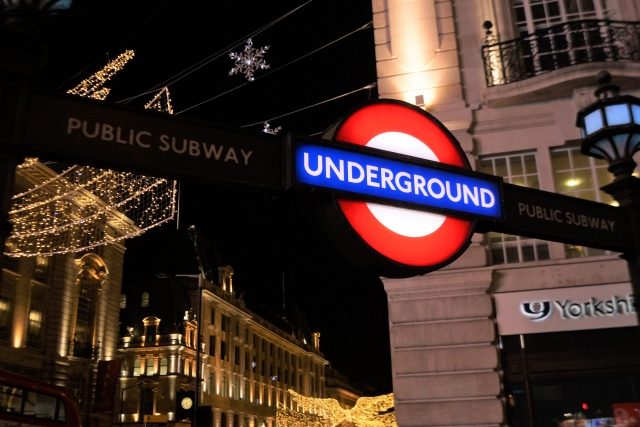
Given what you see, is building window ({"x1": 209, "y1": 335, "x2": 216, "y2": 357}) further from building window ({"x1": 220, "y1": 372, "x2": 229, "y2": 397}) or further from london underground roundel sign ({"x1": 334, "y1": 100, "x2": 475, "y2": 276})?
london underground roundel sign ({"x1": 334, "y1": 100, "x2": 475, "y2": 276})

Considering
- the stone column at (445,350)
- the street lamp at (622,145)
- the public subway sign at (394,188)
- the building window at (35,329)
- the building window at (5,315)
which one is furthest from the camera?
the building window at (35,329)

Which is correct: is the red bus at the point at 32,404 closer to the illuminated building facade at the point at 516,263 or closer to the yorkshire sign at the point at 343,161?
the illuminated building facade at the point at 516,263

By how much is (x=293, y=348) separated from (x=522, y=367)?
85124 mm

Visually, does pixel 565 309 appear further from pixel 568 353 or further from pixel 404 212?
pixel 404 212

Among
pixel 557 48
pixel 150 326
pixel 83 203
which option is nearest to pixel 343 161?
pixel 557 48

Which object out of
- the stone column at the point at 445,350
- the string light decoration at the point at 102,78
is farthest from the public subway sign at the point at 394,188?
the string light decoration at the point at 102,78

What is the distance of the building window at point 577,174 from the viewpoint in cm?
1111

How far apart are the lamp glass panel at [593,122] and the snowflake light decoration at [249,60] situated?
7361mm

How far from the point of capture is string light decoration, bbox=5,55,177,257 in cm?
1523

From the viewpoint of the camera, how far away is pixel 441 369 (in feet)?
34.1

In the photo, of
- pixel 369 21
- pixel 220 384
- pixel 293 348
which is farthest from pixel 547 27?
pixel 293 348

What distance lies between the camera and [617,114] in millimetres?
4637

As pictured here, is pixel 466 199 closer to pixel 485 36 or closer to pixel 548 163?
pixel 548 163

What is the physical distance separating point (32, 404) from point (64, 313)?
23940 millimetres
